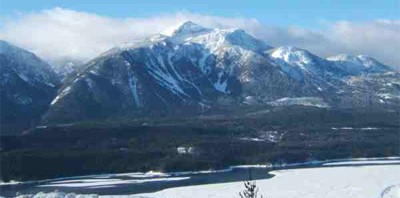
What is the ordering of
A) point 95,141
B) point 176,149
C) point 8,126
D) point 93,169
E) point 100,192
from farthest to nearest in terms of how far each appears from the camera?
point 8,126 → point 95,141 → point 176,149 → point 93,169 → point 100,192

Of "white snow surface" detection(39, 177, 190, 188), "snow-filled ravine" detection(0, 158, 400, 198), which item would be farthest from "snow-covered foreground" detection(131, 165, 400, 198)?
"white snow surface" detection(39, 177, 190, 188)

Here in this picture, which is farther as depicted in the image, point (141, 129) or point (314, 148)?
point (141, 129)

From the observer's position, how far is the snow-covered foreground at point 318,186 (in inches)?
2835

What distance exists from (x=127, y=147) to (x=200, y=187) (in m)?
51.6

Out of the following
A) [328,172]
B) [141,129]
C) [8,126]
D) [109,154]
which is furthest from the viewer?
[8,126]

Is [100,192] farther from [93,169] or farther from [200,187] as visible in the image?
[93,169]

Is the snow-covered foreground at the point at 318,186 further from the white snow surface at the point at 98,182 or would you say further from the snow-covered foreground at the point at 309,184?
the white snow surface at the point at 98,182

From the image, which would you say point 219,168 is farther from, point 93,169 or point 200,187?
point 200,187

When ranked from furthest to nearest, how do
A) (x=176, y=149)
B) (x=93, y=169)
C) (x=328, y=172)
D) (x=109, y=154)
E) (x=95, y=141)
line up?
(x=95, y=141)
(x=176, y=149)
(x=109, y=154)
(x=93, y=169)
(x=328, y=172)

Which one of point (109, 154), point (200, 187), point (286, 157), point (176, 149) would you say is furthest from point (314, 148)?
point (200, 187)

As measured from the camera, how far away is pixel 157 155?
120000 millimetres

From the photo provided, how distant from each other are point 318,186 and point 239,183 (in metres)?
9.67

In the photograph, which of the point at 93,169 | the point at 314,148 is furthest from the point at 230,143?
the point at 93,169

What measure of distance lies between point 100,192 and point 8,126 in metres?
97.2
